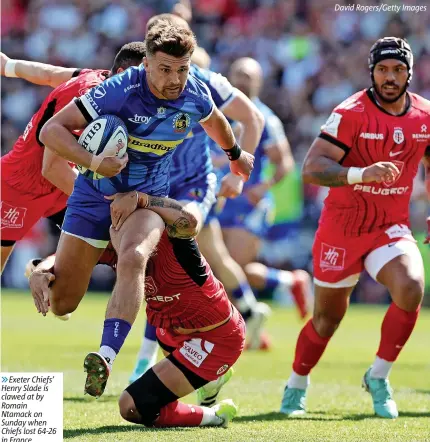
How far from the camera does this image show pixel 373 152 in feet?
23.7

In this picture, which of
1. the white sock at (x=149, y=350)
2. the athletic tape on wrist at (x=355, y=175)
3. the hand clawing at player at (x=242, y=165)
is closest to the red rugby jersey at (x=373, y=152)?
the athletic tape on wrist at (x=355, y=175)

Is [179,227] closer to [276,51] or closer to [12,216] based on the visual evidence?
[12,216]

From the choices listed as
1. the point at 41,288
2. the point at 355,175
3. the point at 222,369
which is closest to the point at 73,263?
the point at 41,288

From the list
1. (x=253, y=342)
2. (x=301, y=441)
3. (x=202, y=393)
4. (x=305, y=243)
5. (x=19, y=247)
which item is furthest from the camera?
(x=19, y=247)

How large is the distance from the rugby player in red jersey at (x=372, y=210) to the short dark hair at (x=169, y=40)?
5.24ft

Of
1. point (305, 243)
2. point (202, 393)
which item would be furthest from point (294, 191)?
point (202, 393)

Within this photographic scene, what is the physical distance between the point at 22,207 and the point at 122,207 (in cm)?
225

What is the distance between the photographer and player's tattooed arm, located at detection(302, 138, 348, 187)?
690 centimetres

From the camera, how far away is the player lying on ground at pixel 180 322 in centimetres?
614

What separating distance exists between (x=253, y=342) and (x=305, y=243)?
5.80 meters

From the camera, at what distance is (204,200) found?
7727 mm

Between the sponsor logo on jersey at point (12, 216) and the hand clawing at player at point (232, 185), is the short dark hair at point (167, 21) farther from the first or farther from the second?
the sponsor logo on jersey at point (12, 216)

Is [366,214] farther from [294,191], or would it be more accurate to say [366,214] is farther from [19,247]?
[19,247]

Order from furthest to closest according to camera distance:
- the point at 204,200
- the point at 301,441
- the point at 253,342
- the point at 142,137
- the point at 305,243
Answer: the point at 305,243, the point at 253,342, the point at 204,200, the point at 142,137, the point at 301,441
